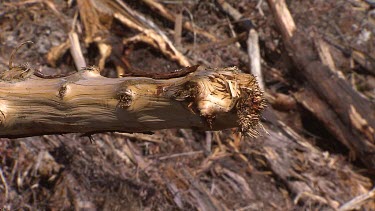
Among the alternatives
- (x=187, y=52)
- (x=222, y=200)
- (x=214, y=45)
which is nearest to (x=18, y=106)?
(x=222, y=200)

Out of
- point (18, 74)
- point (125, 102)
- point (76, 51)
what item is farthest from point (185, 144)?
point (125, 102)

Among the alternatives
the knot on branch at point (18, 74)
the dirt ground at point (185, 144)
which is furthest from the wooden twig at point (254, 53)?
the knot on branch at point (18, 74)

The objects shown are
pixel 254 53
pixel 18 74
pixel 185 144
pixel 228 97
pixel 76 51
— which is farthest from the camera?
pixel 254 53

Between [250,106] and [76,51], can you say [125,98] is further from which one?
[76,51]

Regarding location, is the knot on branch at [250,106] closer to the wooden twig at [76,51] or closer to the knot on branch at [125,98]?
the knot on branch at [125,98]

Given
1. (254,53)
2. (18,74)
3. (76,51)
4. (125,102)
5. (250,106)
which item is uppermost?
(250,106)

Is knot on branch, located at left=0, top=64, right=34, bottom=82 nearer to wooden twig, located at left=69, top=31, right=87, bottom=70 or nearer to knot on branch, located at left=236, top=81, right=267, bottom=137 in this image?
knot on branch, located at left=236, top=81, right=267, bottom=137
